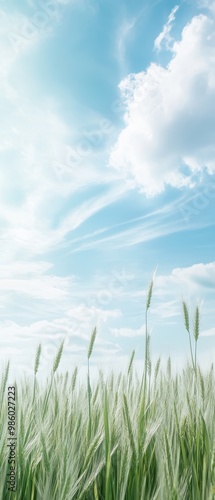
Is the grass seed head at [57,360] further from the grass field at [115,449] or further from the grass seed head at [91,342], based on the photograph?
the grass seed head at [91,342]

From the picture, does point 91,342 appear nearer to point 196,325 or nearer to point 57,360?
point 57,360

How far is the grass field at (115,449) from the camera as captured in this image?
1.44 m

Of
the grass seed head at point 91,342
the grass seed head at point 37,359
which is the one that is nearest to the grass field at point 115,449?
the grass seed head at point 91,342

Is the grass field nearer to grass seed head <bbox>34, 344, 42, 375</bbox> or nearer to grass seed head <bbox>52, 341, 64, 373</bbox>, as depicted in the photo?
grass seed head <bbox>52, 341, 64, 373</bbox>

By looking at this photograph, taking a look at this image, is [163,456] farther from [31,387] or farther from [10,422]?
[31,387]

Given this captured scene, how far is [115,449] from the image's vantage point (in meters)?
1.71

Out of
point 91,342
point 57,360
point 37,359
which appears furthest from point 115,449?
point 37,359

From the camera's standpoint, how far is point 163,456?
153 cm

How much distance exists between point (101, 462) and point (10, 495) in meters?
0.30

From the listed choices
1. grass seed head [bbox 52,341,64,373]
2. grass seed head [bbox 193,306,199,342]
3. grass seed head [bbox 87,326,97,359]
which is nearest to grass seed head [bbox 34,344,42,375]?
grass seed head [bbox 52,341,64,373]

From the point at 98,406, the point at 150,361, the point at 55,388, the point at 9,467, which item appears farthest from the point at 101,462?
the point at 150,361

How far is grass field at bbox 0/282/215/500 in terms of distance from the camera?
144 centimetres

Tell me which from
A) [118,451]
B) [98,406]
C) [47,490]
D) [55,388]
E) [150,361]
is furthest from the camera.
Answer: [150,361]

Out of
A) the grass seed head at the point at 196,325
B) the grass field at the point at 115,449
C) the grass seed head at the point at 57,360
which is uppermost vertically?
the grass seed head at the point at 196,325
